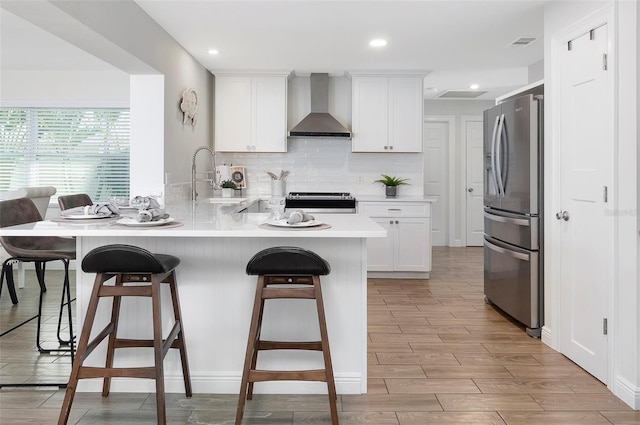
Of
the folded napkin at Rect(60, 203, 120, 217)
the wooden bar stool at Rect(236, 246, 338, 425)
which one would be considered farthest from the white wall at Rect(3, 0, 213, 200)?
the wooden bar stool at Rect(236, 246, 338, 425)

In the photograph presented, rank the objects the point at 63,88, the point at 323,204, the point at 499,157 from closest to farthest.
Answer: the point at 499,157
the point at 323,204
the point at 63,88

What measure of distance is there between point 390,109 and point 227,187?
80.7 inches

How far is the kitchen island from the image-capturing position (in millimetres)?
2516

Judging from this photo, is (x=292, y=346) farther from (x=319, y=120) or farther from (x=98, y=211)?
(x=319, y=120)

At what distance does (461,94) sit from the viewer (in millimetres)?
7281

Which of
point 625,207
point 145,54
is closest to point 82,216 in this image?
point 145,54

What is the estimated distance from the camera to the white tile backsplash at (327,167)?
239 inches

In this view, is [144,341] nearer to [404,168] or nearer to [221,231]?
[221,231]

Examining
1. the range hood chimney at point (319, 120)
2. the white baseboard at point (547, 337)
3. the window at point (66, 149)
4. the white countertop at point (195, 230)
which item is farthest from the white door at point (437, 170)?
the white countertop at point (195, 230)

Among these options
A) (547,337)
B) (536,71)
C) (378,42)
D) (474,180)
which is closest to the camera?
(547,337)

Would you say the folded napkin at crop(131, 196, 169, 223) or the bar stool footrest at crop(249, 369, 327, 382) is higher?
the folded napkin at crop(131, 196, 169, 223)

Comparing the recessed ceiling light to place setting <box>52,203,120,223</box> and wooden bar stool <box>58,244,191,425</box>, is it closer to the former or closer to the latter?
place setting <box>52,203,120,223</box>

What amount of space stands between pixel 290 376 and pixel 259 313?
303 mm

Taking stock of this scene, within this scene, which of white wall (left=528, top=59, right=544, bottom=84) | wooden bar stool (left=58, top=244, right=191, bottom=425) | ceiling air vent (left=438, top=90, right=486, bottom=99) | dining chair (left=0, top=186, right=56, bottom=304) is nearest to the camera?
wooden bar stool (left=58, top=244, right=191, bottom=425)
